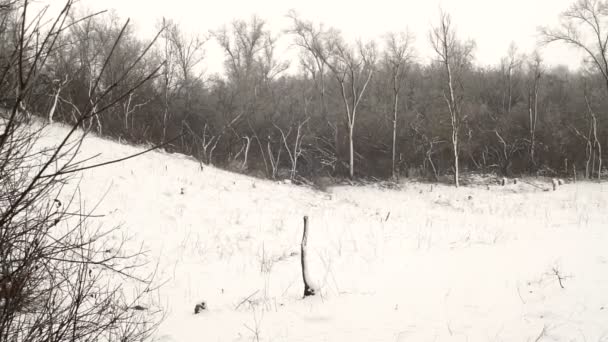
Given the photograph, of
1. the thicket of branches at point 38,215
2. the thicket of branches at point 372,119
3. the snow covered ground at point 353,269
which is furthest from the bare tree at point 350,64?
the thicket of branches at point 38,215

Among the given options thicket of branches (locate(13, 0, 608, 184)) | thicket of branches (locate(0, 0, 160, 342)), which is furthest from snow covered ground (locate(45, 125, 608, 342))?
thicket of branches (locate(13, 0, 608, 184))

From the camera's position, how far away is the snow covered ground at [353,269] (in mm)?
3762

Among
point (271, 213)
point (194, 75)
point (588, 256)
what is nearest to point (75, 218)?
point (271, 213)

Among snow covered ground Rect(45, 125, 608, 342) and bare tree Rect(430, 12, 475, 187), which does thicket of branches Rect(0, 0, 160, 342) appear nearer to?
snow covered ground Rect(45, 125, 608, 342)

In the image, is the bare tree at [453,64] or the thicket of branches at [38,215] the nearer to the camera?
the thicket of branches at [38,215]

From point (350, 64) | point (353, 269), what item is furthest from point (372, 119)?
point (353, 269)

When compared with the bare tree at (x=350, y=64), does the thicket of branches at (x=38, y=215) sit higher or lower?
lower

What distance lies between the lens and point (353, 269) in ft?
20.6

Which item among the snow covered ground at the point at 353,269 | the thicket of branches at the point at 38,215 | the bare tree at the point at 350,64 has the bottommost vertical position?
the snow covered ground at the point at 353,269

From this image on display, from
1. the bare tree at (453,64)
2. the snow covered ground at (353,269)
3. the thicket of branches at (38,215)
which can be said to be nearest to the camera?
the thicket of branches at (38,215)

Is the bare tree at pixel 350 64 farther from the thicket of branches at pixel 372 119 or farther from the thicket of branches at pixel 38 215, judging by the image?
the thicket of branches at pixel 38 215

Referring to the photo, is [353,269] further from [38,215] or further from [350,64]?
[350,64]

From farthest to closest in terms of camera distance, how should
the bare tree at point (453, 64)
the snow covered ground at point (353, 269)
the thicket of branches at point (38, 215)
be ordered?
the bare tree at point (453, 64) → the snow covered ground at point (353, 269) → the thicket of branches at point (38, 215)

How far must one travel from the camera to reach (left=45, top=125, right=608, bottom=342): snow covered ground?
376 cm
